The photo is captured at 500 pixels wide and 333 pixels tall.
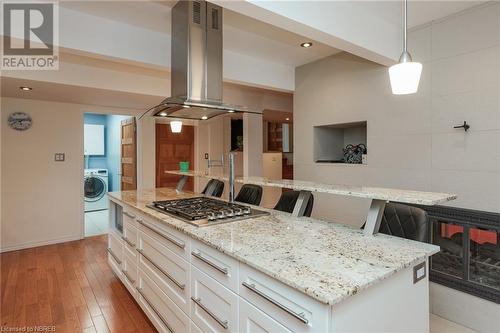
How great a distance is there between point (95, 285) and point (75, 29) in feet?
7.73

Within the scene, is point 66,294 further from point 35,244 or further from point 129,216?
point 35,244

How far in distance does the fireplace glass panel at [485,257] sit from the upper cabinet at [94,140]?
6.96 meters

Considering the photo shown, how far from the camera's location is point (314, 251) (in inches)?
51.1

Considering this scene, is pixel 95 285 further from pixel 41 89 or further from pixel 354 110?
pixel 354 110

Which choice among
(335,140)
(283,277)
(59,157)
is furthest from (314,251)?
(59,157)

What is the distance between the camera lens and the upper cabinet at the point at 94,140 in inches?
257

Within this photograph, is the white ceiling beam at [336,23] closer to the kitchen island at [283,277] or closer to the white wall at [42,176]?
the kitchen island at [283,277]

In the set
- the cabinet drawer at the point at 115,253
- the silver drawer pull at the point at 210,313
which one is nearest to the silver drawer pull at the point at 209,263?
the silver drawer pull at the point at 210,313

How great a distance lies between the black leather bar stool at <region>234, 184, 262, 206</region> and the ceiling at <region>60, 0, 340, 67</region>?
1507 millimetres

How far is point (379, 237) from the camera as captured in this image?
152 cm

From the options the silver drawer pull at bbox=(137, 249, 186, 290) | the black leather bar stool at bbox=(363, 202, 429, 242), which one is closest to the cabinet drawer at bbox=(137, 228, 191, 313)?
the silver drawer pull at bbox=(137, 249, 186, 290)

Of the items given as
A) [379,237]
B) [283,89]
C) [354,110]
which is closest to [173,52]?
[283,89]

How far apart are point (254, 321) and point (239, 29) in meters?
2.41

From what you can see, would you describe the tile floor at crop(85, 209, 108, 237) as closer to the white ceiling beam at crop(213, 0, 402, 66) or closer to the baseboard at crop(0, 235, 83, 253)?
the baseboard at crop(0, 235, 83, 253)
